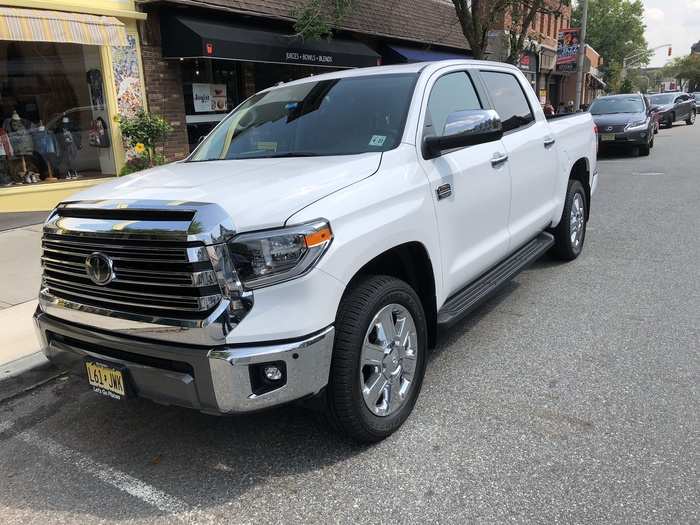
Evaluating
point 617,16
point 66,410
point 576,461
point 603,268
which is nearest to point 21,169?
point 66,410

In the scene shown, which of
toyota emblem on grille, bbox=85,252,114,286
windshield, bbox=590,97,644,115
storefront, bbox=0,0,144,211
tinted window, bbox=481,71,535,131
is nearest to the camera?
toyota emblem on grille, bbox=85,252,114,286

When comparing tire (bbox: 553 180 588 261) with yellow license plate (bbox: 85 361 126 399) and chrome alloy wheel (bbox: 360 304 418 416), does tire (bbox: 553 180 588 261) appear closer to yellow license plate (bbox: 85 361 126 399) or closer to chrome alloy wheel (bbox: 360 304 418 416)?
chrome alloy wheel (bbox: 360 304 418 416)

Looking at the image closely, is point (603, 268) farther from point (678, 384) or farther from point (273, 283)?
point (273, 283)

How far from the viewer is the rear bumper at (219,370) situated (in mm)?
2533

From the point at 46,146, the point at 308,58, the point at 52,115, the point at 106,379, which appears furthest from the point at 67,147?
the point at 106,379

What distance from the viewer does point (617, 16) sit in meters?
70.1

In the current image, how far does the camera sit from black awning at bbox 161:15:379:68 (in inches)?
418

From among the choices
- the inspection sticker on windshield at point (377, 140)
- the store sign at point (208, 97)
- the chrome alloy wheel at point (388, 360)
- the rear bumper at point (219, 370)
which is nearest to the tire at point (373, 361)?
the chrome alloy wheel at point (388, 360)

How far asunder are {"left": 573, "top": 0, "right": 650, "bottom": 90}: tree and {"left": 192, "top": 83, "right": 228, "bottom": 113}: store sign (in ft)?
207

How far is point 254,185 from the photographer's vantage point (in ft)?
9.50

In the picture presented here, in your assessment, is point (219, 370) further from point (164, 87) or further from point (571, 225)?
point (164, 87)

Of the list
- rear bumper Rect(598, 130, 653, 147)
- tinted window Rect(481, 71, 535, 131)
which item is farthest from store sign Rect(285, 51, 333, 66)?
tinted window Rect(481, 71, 535, 131)

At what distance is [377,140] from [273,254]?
1294mm

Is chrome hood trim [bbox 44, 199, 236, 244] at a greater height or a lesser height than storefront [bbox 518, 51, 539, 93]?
lesser
